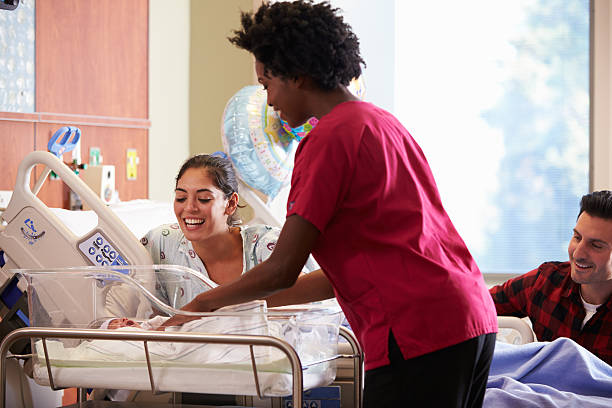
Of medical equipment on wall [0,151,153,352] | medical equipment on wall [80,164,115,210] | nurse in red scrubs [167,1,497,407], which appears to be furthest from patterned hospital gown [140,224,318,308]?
medical equipment on wall [80,164,115,210]

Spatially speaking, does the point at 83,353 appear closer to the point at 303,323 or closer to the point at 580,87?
the point at 303,323

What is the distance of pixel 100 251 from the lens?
8.03ft

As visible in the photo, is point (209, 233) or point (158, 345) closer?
point (158, 345)

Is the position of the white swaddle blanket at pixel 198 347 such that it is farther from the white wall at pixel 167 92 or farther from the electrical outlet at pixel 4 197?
the white wall at pixel 167 92

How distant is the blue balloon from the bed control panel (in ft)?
3.69

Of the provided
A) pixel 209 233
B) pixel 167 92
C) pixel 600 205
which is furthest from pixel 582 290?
pixel 167 92

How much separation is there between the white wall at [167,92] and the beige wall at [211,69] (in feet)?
0.17

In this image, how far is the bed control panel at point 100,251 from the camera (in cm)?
243

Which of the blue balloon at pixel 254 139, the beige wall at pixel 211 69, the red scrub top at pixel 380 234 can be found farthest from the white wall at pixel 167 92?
the red scrub top at pixel 380 234

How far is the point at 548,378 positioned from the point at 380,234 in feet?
3.50

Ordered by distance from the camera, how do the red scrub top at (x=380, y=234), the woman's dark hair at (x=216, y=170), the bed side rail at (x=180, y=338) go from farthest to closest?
1. the woman's dark hair at (x=216, y=170)
2. the bed side rail at (x=180, y=338)
3. the red scrub top at (x=380, y=234)

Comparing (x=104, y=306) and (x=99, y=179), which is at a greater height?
(x=99, y=179)

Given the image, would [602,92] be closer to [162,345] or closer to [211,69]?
[211,69]

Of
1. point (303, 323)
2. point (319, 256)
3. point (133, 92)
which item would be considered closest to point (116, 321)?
point (303, 323)
